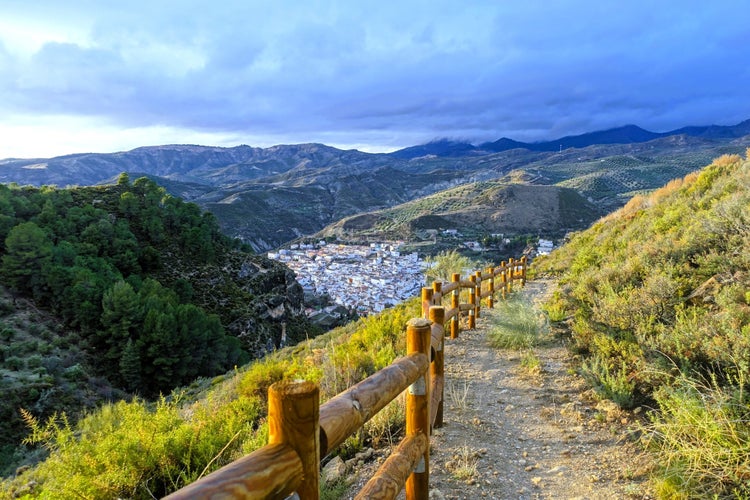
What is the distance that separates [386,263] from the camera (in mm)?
64562

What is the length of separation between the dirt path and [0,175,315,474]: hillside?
1405 cm

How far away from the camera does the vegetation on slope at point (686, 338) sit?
270cm

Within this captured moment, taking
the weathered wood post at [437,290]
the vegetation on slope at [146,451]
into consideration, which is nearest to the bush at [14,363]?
the vegetation on slope at [146,451]

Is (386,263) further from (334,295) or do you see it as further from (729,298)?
(729,298)

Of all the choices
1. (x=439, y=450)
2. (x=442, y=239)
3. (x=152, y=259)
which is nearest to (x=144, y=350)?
(x=152, y=259)

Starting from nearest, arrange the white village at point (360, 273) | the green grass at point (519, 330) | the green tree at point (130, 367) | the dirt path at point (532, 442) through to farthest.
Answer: the dirt path at point (532, 442) → the green grass at point (519, 330) → the green tree at point (130, 367) → the white village at point (360, 273)

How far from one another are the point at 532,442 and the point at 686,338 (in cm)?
187

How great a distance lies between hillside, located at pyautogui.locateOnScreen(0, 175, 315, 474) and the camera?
18.4 metres

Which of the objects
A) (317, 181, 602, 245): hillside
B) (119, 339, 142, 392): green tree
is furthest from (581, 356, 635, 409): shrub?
(317, 181, 602, 245): hillside

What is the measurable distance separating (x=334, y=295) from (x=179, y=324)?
31.6 meters

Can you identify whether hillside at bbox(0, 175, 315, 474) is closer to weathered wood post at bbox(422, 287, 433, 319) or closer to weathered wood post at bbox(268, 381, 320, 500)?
weathered wood post at bbox(422, 287, 433, 319)

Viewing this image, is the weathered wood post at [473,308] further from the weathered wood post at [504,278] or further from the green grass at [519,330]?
the weathered wood post at [504,278]

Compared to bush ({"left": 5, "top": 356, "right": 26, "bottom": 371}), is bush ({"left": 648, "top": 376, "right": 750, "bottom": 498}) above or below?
above

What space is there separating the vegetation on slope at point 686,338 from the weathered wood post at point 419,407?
5.34 ft
